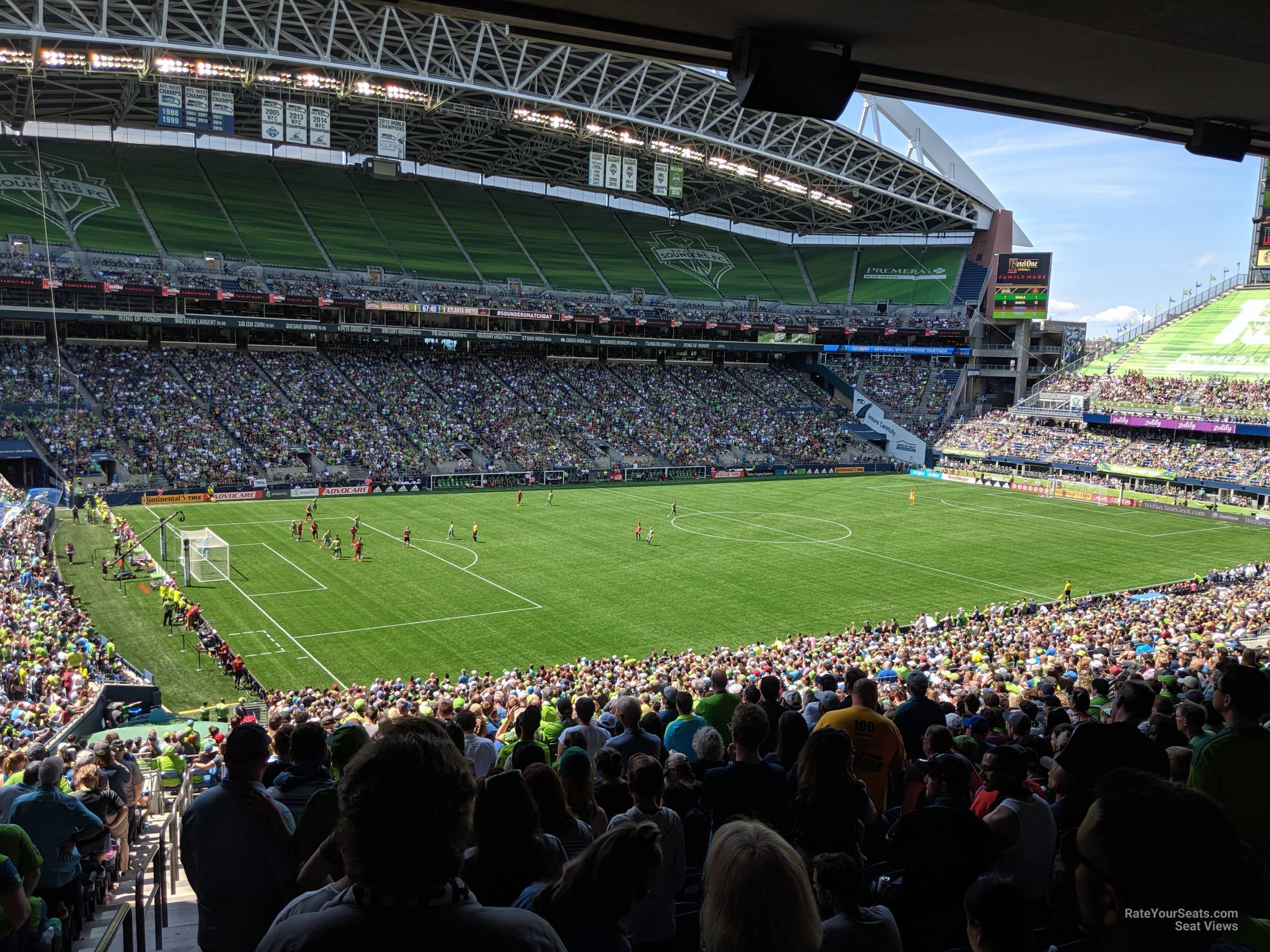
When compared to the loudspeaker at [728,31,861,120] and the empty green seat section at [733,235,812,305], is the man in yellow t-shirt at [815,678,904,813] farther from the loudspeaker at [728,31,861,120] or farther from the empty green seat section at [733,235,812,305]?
the empty green seat section at [733,235,812,305]

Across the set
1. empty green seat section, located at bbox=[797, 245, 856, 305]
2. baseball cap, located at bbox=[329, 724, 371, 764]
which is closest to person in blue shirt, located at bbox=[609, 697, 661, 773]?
baseball cap, located at bbox=[329, 724, 371, 764]

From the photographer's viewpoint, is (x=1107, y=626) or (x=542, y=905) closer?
(x=542, y=905)

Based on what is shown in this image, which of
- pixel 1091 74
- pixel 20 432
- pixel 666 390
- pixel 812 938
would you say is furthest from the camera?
pixel 666 390

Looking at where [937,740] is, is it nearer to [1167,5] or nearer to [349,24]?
[1167,5]

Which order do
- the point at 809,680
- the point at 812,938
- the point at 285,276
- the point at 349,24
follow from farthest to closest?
the point at 285,276
the point at 349,24
the point at 809,680
the point at 812,938

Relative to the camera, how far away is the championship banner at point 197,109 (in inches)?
2015

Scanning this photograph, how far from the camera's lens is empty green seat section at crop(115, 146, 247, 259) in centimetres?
6281

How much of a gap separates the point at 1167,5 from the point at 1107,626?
22.5m

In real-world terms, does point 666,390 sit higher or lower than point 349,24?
lower

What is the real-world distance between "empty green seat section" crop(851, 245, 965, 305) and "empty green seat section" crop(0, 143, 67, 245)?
64642 millimetres

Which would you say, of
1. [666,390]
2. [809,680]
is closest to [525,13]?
[809,680]

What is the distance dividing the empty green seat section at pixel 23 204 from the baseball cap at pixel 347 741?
61800 mm

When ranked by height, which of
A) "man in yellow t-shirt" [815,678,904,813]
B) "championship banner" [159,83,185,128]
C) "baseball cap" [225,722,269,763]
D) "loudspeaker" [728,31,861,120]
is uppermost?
"championship banner" [159,83,185,128]

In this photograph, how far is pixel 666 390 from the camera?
250ft
